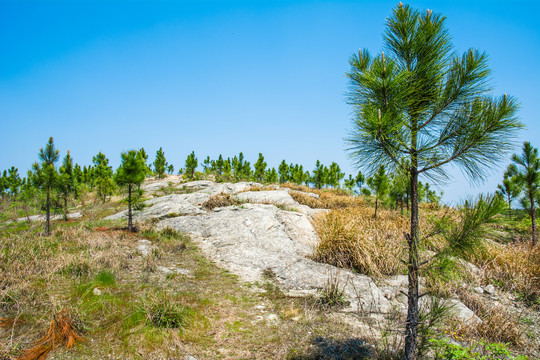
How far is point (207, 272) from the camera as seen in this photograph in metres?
6.75

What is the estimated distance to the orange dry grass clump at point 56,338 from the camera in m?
3.13

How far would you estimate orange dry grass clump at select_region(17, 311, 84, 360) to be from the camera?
3135 millimetres

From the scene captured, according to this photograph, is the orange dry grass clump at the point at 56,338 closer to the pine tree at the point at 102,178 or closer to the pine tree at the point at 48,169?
the pine tree at the point at 48,169

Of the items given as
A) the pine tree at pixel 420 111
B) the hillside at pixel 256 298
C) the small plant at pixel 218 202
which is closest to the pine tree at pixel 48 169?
the hillside at pixel 256 298

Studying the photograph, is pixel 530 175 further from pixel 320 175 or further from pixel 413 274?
pixel 320 175

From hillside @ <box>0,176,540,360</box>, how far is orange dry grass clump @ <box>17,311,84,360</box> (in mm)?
46

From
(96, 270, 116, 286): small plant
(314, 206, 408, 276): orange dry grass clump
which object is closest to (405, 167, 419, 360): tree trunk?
(314, 206, 408, 276): orange dry grass clump

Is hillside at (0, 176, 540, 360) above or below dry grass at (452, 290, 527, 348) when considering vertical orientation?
above

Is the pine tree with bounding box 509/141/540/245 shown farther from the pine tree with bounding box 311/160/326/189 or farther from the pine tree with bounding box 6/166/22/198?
the pine tree with bounding box 6/166/22/198

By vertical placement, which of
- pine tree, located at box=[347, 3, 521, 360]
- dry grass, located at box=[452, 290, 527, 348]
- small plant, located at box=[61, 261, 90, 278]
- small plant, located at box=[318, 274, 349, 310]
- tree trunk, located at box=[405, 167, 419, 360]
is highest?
pine tree, located at box=[347, 3, 521, 360]

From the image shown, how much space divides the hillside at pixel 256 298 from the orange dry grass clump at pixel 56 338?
0.15ft

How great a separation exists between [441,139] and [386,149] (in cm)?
64

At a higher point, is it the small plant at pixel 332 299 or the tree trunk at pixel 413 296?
the tree trunk at pixel 413 296

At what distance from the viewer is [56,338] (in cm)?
341
